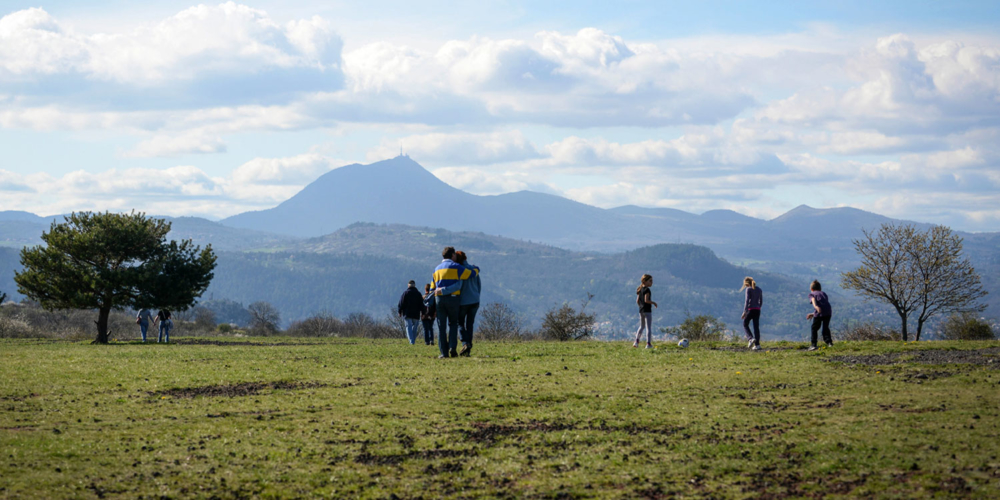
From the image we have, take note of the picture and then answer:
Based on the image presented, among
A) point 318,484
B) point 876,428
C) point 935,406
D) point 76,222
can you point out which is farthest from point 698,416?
point 76,222

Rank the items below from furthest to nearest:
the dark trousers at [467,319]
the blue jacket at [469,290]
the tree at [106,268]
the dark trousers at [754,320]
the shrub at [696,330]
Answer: the shrub at [696,330] < the tree at [106,268] < the dark trousers at [754,320] < the dark trousers at [467,319] < the blue jacket at [469,290]

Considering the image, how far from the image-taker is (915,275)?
136ft

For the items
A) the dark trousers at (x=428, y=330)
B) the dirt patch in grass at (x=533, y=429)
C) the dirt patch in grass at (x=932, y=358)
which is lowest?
the dirt patch in grass at (x=533, y=429)

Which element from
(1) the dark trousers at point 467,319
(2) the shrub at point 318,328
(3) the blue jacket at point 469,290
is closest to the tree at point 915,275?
(1) the dark trousers at point 467,319

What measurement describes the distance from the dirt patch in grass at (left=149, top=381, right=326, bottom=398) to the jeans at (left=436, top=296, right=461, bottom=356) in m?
4.55

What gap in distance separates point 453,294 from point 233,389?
19.2 ft

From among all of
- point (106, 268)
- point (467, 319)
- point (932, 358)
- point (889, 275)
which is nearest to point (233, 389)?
point (467, 319)

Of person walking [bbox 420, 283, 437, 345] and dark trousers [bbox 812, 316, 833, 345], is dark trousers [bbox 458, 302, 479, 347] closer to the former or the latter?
person walking [bbox 420, 283, 437, 345]

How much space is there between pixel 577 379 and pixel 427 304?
10.3 m

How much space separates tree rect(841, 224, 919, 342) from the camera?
40781 millimetres

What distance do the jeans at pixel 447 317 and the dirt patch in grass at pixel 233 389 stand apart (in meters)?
4.55

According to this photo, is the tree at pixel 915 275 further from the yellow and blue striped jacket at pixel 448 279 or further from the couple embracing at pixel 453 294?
the yellow and blue striped jacket at pixel 448 279

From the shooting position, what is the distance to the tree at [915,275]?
40938mm

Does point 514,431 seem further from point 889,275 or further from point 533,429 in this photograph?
point 889,275
